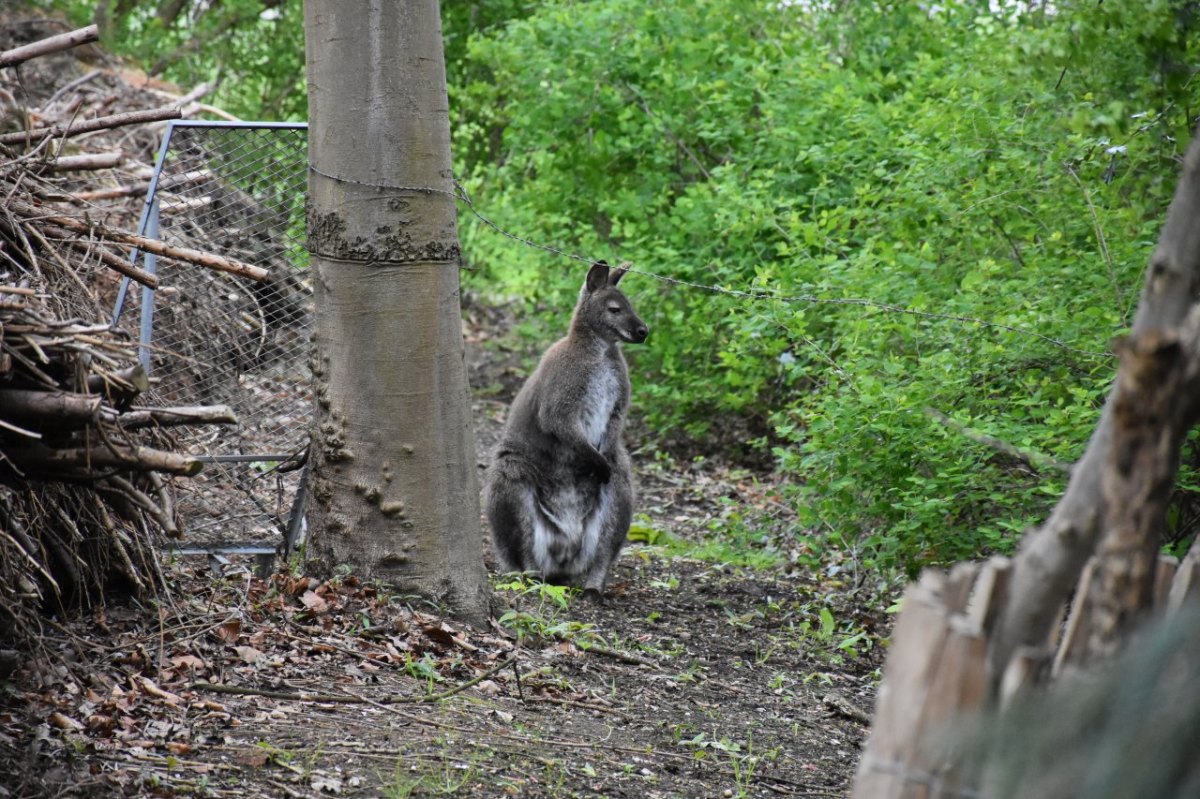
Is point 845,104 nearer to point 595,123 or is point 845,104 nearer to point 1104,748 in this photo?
point 595,123

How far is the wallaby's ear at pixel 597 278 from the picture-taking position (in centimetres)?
900

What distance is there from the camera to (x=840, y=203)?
35.2 ft

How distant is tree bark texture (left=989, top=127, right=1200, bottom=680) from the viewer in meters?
2.47

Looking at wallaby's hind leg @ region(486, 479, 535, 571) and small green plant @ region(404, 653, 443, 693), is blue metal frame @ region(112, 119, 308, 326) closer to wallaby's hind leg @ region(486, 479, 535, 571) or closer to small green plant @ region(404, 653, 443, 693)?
small green plant @ region(404, 653, 443, 693)

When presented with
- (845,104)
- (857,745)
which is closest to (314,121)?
(857,745)

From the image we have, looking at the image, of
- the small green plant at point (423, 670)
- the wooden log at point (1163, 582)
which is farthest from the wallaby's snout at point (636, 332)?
the wooden log at point (1163, 582)

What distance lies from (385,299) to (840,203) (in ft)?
19.3

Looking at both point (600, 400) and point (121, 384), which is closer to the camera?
point (121, 384)

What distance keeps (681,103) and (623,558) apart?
466 centimetres

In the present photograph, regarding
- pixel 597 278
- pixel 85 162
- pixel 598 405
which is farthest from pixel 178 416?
pixel 597 278

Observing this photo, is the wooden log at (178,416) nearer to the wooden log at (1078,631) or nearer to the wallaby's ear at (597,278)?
the wooden log at (1078,631)

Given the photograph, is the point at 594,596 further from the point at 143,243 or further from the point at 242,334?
the point at 143,243

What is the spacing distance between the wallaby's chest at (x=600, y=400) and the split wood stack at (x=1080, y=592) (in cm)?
599

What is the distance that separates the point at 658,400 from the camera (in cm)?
1253
